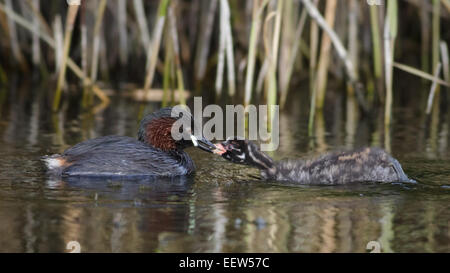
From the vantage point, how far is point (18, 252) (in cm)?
414

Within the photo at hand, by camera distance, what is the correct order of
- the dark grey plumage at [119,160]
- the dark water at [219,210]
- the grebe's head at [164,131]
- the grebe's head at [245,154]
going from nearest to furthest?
the dark water at [219,210], the dark grey plumage at [119,160], the grebe's head at [245,154], the grebe's head at [164,131]

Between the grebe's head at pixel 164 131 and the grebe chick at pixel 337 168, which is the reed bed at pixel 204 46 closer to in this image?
the grebe's head at pixel 164 131

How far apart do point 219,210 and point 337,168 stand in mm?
1410

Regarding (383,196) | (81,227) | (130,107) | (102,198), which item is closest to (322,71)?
(130,107)

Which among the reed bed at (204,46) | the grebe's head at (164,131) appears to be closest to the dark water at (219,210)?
the grebe's head at (164,131)

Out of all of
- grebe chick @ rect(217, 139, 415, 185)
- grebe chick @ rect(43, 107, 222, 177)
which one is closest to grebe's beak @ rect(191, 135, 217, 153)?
grebe chick @ rect(43, 107, 222, 177)

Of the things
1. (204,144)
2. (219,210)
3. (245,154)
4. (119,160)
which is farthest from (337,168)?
(119,160)

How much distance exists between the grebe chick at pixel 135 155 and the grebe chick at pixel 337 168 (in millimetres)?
588

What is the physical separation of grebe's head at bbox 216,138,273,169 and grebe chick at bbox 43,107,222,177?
0.18 m

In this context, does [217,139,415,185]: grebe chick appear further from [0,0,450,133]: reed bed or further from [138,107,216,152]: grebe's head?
[0,0,450,133]: reed bed

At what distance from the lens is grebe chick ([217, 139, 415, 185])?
6078 mm

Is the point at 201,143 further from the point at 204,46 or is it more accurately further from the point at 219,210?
the point at 204,46

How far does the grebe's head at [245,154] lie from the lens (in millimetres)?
6328
